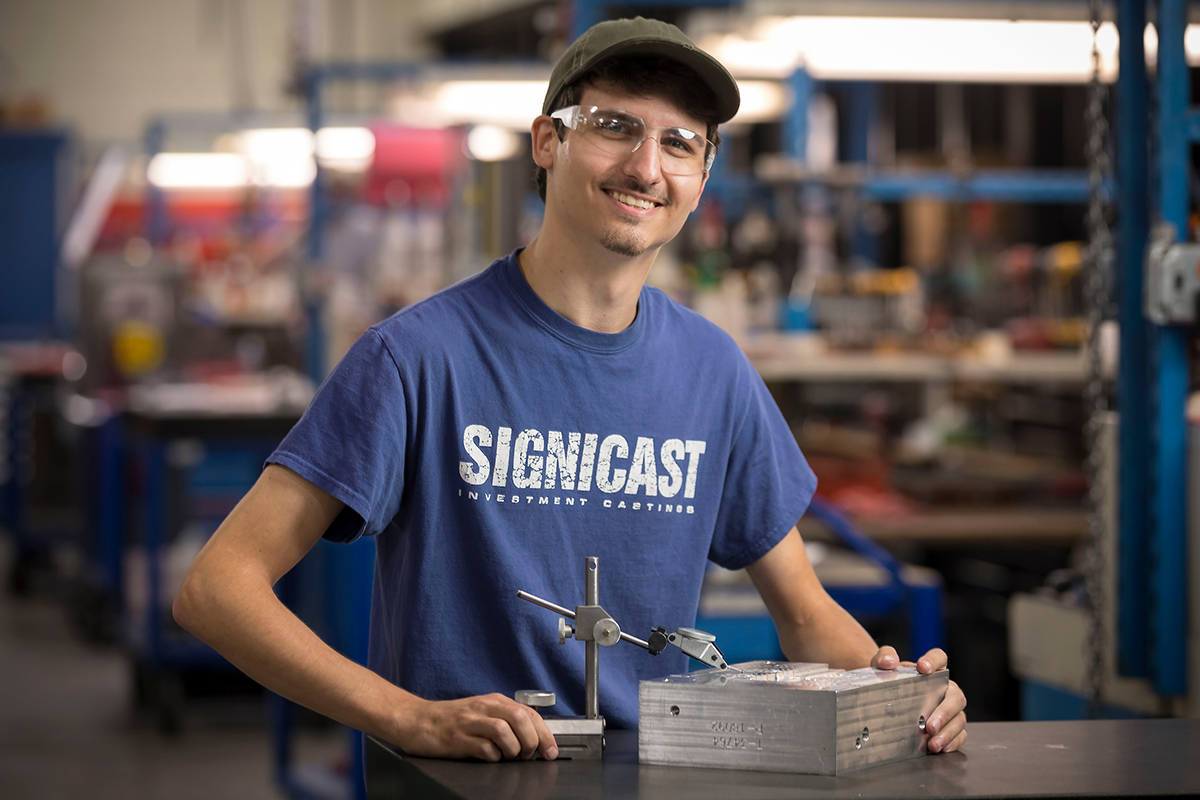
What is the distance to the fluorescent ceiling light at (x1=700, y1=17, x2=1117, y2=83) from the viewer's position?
14.1 ft

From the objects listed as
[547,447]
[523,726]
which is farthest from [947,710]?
[547,447]

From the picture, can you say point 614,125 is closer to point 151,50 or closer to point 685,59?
point 685,59

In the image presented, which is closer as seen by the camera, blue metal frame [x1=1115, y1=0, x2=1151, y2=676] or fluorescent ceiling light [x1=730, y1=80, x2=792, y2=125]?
blue metal frame [x1=1115, y1=0, x2=1151, y2=676]

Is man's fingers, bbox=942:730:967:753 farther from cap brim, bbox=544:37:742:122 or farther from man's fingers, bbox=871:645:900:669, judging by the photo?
cap brim, bbox=544:37:742:122

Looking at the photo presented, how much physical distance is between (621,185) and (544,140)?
180mm

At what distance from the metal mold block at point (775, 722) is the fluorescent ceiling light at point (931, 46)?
9.82 ft

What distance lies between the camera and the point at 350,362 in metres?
1.69

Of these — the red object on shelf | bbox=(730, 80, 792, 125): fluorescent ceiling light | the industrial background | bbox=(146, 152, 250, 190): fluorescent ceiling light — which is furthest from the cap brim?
bbox=(146, 152, 250, 190): fluorescent ceiling light

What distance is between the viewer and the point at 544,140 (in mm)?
1890

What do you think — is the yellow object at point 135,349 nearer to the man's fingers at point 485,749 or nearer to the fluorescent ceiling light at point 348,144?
the fluorescent ceiling light at point 348,144

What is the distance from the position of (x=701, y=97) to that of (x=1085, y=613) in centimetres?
177

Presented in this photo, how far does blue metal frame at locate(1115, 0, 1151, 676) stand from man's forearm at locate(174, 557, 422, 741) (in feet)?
6.09

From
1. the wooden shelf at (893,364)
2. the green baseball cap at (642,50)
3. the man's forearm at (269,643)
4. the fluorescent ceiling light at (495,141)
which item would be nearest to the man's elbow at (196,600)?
the man's forearm at (269,643)

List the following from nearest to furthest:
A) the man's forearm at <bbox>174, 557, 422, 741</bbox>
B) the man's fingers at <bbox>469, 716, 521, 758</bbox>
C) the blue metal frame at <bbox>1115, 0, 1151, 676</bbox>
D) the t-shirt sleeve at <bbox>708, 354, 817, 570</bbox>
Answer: the man's fingers at <bbox>469, 716, 521, 758</bbox>, the man's forearm at <bbox>174, 557, 422, 741</bbox>, the t-shirt sleeve at <bbox>708, 354, 817, 570</bbox>, the blue metal frame at <bbox>1115, 0, 1151, 676</bbox>
